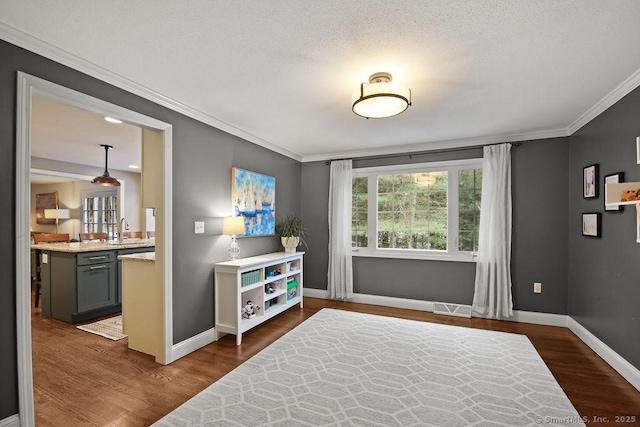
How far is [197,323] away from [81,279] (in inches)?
74.7

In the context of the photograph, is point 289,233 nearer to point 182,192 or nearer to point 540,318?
point 182,192

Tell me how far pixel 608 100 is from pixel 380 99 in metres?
2.26

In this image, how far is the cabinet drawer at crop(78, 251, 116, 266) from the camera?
379 centimetres

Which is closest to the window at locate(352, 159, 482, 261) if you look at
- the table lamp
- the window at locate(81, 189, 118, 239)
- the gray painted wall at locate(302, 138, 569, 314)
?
the gray painted wall at locate(302, 138, 569, 314)

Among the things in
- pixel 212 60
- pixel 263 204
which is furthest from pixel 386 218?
pixel 212 60

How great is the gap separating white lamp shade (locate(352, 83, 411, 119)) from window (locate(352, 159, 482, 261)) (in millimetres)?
2318

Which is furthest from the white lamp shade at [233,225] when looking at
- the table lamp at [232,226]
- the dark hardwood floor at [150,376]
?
the dark hardwood floor at [150,376]

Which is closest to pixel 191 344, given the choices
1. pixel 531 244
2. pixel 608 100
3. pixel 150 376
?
pixel 150 376

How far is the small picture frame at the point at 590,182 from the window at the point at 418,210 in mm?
1125

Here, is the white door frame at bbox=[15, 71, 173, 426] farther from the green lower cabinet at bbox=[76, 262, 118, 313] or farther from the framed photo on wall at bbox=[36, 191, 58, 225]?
the framed photo on wall at bbox=[36, 191, 58, 225]

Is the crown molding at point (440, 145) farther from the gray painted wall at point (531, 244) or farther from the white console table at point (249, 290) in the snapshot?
the white console table at point (249, 290)

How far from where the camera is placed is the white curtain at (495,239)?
12.7 feet

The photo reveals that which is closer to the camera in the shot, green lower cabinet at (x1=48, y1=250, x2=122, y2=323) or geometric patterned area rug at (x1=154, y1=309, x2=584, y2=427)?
geometric patterned area rug at (x1=154, y1=309, x2=584, y2=427)

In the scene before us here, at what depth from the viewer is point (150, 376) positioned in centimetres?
250
